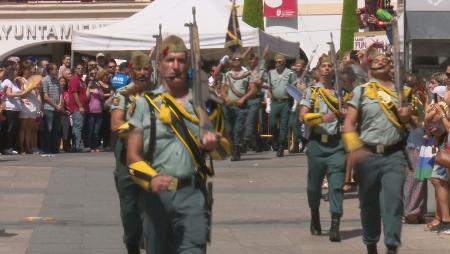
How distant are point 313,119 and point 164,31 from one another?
1273cm

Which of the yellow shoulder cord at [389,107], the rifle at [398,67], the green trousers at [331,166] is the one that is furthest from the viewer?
the green trousers at [331,166]

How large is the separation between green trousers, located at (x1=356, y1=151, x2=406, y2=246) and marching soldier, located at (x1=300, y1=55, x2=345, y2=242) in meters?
1.76

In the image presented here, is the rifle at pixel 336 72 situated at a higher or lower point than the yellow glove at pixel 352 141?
higher

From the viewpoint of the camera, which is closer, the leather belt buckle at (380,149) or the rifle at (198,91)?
the rifle at (198,91)

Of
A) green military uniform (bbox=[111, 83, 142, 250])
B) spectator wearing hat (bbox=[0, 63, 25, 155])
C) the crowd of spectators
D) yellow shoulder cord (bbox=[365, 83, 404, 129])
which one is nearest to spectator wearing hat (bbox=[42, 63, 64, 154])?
the crowd of spectators

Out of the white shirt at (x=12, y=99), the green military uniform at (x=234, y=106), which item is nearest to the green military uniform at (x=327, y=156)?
the green military uniform at (x=234, y=106)

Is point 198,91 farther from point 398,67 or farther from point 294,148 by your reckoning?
point 294,148

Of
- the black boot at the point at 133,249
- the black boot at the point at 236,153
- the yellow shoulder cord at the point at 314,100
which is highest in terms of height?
the yellow shoulder cord at the point at 314,100

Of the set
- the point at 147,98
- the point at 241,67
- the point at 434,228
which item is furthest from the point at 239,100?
the point at 147,98

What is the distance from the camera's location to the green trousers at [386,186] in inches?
384

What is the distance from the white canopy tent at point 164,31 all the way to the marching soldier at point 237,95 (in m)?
3.15

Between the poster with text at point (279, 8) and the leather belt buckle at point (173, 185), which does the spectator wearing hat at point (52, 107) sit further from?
the poster with text at point (279, 8)

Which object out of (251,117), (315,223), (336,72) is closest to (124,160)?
(336,72)

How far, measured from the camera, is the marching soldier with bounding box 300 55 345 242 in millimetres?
11797
